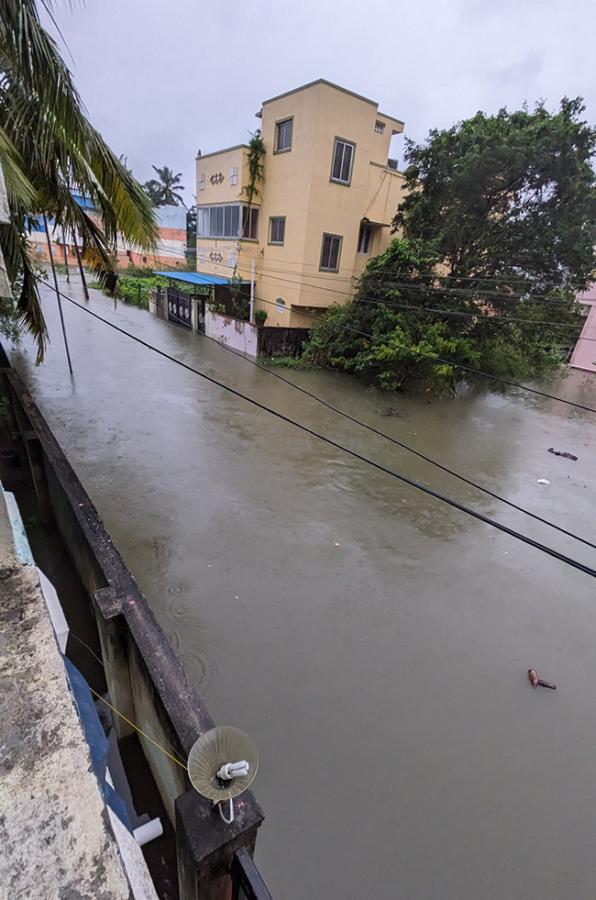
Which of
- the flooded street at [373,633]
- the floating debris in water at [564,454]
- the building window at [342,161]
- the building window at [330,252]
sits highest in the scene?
the building window at [342,161]

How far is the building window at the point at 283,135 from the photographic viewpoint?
13.0 m

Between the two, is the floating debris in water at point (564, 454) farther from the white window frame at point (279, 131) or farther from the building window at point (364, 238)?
the white window frame at point (279, 131)

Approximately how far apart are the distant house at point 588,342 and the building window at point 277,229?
14.5 meters

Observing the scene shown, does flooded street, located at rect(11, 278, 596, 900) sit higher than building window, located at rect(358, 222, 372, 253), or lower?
lower

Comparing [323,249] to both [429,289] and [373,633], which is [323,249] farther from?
[373,633]

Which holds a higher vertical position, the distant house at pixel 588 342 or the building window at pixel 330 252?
the building window at pixel 330 252

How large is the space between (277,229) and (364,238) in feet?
10.9

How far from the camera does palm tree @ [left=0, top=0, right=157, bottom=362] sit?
11.1ft

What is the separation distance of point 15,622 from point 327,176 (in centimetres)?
1503

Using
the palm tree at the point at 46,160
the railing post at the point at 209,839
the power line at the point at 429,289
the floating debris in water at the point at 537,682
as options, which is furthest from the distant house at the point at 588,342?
the railing post at the point at 209,839

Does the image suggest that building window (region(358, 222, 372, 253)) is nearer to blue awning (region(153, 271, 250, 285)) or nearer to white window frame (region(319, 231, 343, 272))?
white window frame (region(319, 231, 343, 272))

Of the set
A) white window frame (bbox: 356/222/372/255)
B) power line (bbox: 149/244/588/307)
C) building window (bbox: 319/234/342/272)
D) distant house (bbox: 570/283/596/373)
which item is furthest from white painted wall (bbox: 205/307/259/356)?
distant house (bbox: 570/283/596/373)

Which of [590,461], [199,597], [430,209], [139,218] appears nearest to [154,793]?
[199,597]

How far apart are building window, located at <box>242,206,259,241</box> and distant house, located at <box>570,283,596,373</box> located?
1527cm
